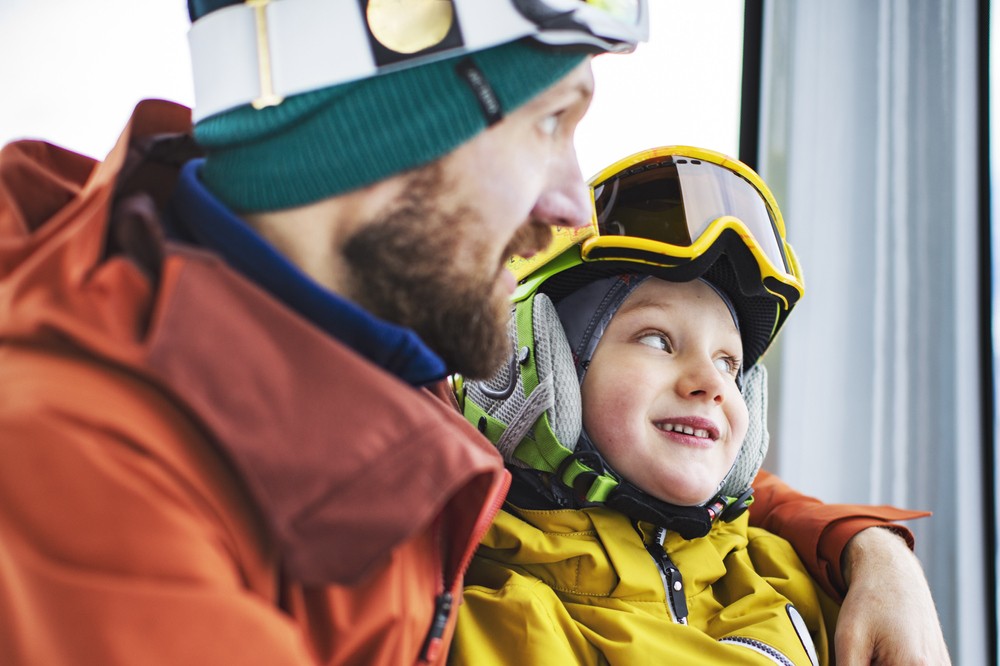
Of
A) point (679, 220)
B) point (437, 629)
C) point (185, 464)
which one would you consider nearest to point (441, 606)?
point (437, 629)

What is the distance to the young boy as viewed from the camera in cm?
121

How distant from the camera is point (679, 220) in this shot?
1.36 m

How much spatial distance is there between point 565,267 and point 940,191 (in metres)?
1.35

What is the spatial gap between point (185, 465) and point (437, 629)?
0.34 m

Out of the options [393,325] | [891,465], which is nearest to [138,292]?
[393,325]

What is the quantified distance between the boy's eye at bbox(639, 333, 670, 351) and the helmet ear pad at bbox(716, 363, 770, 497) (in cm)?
20

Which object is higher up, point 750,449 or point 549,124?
point 549,124

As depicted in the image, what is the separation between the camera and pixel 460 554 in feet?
3.21

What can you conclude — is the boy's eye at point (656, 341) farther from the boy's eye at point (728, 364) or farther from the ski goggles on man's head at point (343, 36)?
the ski goggles on man's head at point (343, 36)

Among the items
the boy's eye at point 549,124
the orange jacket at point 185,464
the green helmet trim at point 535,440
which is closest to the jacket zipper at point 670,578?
the green helmet trim at point 535,440

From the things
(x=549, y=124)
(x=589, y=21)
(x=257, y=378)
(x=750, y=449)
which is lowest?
(x=750, y=449)

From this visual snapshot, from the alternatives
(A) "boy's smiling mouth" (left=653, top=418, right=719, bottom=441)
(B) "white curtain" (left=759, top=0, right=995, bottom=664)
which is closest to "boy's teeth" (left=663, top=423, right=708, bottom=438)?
(A) "boy's smiling mouth" (left=653, top=418, right=719, bottom=441)

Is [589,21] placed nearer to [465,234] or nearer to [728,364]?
[465,234]

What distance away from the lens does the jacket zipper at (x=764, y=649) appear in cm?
117
